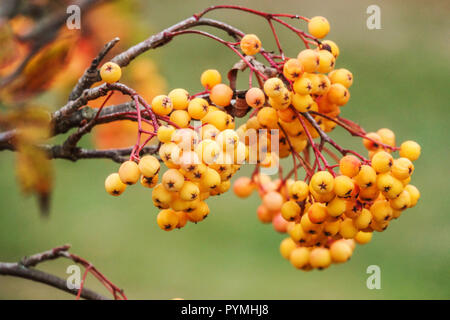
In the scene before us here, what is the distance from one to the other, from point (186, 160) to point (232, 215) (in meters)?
1.86

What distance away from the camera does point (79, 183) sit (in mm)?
2652

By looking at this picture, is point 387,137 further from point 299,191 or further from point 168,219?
point 168,219

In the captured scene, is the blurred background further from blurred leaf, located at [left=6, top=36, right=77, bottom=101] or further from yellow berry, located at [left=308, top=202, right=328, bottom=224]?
yellow berry, located at [left=308, top=202, right=328, bottom=224]

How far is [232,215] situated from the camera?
2.41 metres

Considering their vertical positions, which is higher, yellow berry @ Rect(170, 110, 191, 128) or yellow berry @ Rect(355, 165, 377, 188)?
yellow berry @ Rect(170, 110, 191, 128)

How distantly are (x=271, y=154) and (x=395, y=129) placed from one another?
6.99ft

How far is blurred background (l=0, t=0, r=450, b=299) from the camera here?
191cm

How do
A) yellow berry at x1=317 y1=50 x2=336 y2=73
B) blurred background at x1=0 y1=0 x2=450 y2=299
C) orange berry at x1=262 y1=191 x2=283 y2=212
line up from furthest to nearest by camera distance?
blurred background at x1=0 y1=0 x2=450 y2=299 → orange berry at x1=262 y1=191 x2=283 y2=212 → yellow berry at x1=317 y1=50 x2=336 y2=73

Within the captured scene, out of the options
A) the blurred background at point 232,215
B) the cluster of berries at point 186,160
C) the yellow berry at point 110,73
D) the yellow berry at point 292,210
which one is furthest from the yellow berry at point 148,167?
the blurred background at point 232,215

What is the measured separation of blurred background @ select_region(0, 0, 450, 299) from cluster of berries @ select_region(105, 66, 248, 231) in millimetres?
557

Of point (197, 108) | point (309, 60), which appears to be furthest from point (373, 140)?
point (197, 108)

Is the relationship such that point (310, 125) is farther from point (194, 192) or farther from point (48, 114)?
point (48, 114)

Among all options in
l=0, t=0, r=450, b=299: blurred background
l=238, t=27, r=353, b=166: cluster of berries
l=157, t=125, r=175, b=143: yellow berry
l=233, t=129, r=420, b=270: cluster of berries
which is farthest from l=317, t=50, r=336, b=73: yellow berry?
l=0, t=0, r=450, b=299: blurred background

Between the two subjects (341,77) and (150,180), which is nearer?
(150,180)
